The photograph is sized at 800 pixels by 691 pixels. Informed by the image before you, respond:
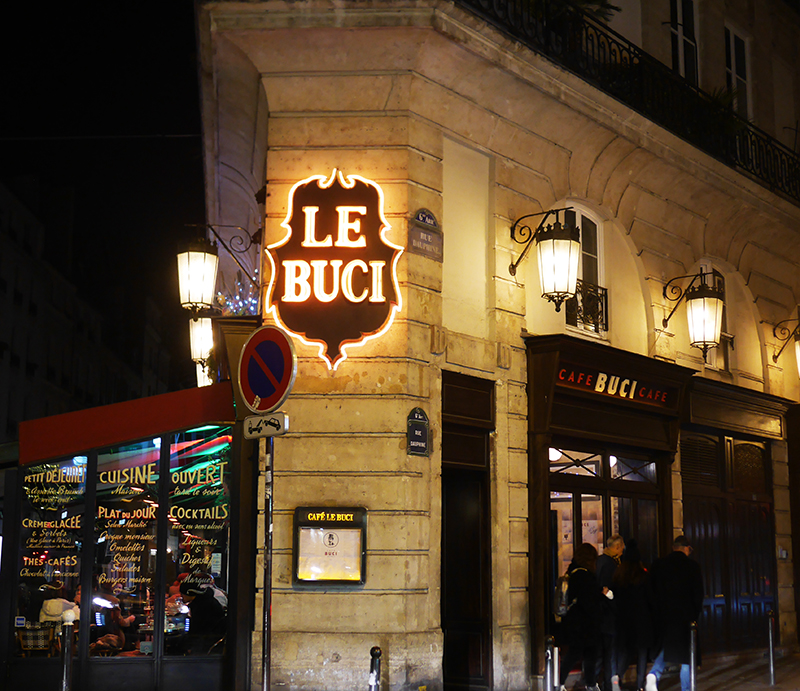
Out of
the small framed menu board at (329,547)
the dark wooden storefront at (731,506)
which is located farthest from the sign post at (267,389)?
the dark wooden storefront at (731,506)

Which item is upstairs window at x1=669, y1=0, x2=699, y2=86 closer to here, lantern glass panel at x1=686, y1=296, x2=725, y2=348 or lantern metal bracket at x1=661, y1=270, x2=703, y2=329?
lantern metal bracket at x1=661, y1=270, x2=703, y2=329

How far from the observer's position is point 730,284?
15.4 metres

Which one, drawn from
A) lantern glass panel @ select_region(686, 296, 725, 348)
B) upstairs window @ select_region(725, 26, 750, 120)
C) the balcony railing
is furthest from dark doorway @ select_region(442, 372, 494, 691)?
upstairs window @ select_region(725, 26, 750, 120)

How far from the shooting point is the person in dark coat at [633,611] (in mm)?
10445

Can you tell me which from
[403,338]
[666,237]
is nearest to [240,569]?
[403,338]

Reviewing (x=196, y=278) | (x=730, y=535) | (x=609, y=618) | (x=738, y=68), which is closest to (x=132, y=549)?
(x=196, y=278)

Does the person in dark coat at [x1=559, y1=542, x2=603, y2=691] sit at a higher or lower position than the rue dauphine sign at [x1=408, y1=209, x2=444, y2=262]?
lower

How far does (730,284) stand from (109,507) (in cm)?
1029

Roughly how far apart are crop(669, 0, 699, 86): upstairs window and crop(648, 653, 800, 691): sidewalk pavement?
8.48 m

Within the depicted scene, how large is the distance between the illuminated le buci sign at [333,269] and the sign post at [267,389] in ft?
8.22

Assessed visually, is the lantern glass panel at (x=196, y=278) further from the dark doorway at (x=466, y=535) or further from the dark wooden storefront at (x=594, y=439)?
the dark wooden storefront at (x=594, y=439)

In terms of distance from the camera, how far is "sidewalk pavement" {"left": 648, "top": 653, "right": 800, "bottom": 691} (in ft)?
37.1

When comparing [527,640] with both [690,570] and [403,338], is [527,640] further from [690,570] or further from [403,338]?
[403,338]

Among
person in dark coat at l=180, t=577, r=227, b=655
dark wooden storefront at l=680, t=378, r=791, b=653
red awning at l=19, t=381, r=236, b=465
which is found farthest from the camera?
dark wooden storefront at l=680, t=378, r=791, b=653
